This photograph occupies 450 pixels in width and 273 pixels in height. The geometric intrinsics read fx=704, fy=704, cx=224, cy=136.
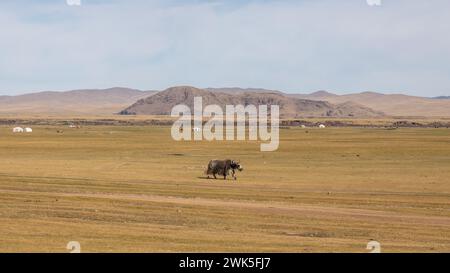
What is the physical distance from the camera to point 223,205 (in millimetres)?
23984

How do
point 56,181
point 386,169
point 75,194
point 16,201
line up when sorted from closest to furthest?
point 16,201 < point 75,194 < point 56,181 < point 386,169

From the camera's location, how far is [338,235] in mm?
18156

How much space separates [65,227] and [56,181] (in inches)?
540

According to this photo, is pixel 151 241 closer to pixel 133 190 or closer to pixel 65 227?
pixel 65 227

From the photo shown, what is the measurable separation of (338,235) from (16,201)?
11363 millimetres

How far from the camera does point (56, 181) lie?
31.3m

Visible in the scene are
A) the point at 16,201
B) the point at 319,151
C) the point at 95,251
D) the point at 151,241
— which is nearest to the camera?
the point at 95,251

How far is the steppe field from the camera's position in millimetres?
16438

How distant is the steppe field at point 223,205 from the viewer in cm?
1644
